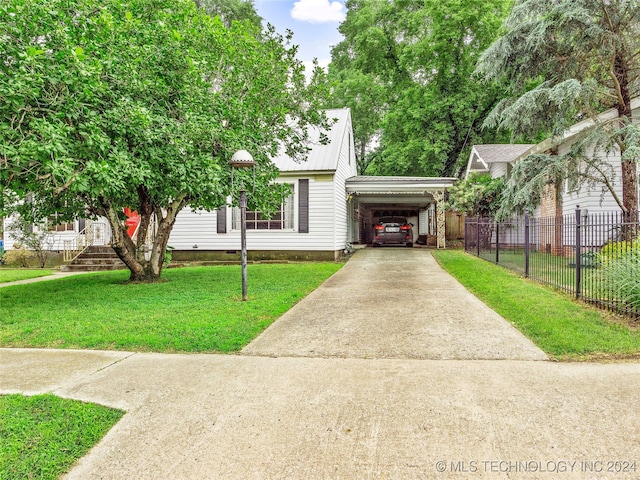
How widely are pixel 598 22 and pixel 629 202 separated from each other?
160 inches

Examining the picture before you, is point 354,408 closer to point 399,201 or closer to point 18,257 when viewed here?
point 18,257

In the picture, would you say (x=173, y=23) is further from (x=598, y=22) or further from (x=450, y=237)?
(x=450, y=237)

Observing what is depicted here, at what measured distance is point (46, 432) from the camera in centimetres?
255

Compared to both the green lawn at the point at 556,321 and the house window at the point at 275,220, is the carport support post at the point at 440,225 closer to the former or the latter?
the house window at the point at 275,220

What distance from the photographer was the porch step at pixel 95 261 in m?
12.6

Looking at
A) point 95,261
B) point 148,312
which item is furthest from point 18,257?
point 148,312

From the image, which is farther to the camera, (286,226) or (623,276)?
(286,226)

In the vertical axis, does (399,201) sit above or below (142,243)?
above

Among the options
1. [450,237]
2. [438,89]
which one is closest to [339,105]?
[438,89]

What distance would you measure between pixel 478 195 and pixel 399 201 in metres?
5.13

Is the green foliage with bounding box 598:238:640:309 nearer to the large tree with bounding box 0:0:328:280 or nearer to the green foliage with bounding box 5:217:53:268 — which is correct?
the large tree with bounding box 0:0:328:280

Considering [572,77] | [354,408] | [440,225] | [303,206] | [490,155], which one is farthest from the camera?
[490,155]

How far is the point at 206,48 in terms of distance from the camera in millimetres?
8211

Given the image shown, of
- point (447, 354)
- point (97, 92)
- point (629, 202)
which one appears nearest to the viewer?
point (447, 354)
